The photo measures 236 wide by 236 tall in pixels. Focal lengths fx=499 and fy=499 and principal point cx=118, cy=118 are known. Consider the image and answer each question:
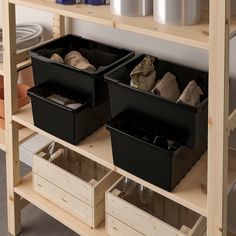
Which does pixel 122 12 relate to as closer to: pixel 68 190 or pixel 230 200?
pixel 68 190

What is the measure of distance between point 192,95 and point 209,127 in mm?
203

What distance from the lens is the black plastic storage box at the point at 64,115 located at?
5.23ft

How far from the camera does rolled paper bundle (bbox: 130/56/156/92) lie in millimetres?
1512

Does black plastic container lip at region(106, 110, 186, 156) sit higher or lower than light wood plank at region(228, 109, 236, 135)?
lower

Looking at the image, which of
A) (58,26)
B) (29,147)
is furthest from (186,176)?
(29,147)

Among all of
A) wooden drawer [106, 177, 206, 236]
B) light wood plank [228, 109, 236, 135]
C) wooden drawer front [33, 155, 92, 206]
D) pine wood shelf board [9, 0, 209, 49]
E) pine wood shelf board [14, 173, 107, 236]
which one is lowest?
pine wood shelf board [14, 173, 107, 236]

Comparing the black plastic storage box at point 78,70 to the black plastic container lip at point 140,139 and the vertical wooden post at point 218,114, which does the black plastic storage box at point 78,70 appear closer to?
the black plastic container lip at point 140,139

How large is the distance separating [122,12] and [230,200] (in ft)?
2.70

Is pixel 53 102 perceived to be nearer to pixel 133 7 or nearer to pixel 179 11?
pixel 133 7

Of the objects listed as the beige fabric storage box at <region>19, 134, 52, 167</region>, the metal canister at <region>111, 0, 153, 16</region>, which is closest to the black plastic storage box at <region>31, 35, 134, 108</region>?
the metal canister at <region>111, 0, 153, 16</region>

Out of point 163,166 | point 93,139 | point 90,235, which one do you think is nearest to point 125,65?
point 93,139

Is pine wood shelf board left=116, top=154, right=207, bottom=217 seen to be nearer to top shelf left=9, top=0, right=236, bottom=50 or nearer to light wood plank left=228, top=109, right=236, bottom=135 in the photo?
light wood plank left=228, top=109, right=236, bottom=135

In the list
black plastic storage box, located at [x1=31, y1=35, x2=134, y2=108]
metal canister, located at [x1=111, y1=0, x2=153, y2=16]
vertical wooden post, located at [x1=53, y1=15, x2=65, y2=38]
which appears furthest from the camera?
vertical wooden post, located at [x1=53, y1=15, x2=65, y2=38]

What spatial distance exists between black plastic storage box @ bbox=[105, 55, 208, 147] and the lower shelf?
12 cm
